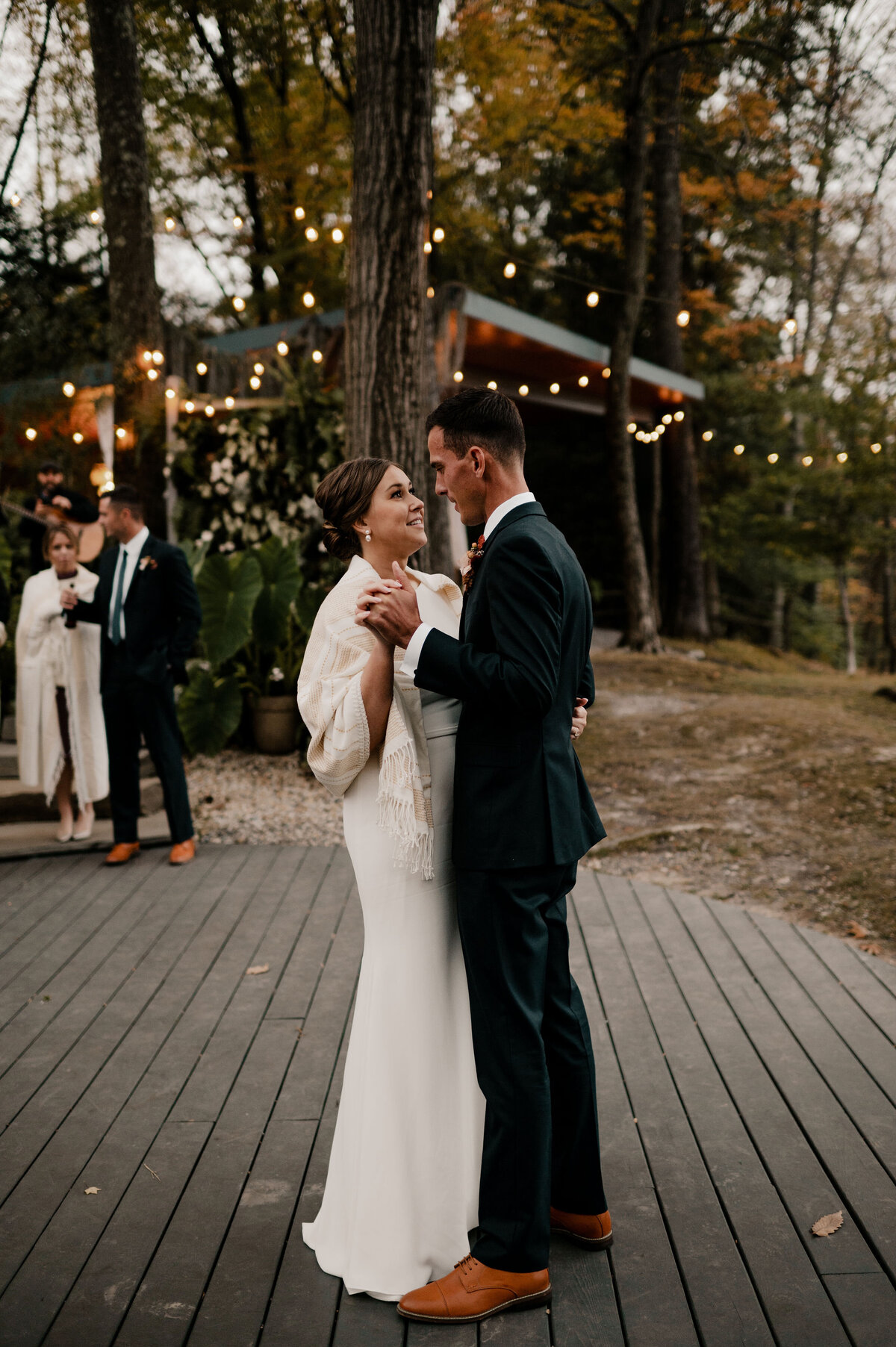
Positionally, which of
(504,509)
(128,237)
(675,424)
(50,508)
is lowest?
(504,509)

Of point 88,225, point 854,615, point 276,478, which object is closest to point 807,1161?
point 276,478

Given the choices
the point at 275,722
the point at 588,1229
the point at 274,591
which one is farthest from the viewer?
the point at 275,722

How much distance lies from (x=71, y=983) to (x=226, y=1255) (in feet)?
5.88

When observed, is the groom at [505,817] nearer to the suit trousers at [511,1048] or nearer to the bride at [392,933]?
the suit trousers at [511,1048]

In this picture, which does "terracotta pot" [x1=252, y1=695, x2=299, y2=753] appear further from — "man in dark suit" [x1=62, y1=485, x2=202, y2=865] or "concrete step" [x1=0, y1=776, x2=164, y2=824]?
"man in dark suit" [x1=62, y1=485, x2=202, y2=865]

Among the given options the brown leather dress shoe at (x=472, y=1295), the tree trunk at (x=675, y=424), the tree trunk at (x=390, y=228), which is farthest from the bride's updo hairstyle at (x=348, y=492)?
the tree trunk at (x=675, y=424)

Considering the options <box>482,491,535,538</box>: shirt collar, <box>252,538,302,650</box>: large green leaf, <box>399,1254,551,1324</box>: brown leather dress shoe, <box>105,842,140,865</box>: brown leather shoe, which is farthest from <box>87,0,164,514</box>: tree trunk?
<box>399,1254,551,1324</box>: brown leather dress shoe

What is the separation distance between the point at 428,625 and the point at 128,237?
806cm

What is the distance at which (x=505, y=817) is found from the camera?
1994 millimetres

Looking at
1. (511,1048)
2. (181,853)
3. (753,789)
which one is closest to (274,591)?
(181,853)

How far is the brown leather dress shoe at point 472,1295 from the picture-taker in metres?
2.06

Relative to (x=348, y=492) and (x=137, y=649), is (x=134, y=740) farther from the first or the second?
(x=348, y=492)

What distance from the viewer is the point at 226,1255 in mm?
2275

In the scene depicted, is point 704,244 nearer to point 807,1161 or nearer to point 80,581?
point 80,581
